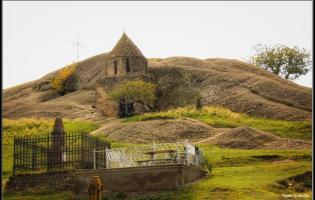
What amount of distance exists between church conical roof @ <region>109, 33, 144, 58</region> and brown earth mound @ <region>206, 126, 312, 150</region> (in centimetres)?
2493

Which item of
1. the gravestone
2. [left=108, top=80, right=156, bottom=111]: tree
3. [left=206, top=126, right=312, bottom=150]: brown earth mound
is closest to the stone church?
[left=108, top=80, right=156, bottom=111]: tree

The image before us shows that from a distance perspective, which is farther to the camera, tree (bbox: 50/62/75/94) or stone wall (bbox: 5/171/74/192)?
tree (bbox: 50/62/75/94)

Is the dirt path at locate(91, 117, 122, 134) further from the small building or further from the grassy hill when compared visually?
the small building

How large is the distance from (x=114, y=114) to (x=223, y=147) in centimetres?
2266

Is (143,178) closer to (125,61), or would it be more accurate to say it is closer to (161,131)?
(161,131)

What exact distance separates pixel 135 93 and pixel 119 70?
26.1ft

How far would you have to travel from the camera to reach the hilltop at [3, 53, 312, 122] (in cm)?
4703

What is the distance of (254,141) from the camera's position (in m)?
31.6

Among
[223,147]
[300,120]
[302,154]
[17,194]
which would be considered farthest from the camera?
[300,120]

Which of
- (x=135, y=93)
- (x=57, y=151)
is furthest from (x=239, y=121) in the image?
(x=57, y=151)

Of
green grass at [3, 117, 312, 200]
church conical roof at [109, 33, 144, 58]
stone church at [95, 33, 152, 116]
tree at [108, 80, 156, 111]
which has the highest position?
church conical roof at [109, 33, 144, 58]

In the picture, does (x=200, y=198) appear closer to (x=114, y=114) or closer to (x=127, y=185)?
(x=127, y=185)

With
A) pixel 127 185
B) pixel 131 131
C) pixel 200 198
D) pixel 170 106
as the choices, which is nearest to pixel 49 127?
pixel 131 131

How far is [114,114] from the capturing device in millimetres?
51844
